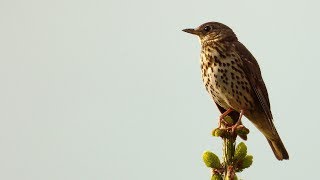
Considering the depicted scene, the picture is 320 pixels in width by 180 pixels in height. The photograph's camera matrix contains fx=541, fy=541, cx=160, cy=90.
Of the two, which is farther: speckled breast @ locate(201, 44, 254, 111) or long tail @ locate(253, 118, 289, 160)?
→ long tail @ locate(253, 118, 289, 160)

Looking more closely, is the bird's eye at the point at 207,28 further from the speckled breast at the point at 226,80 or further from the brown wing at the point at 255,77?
the speckled breast at the point at 226,80

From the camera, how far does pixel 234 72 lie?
8438 millimetres

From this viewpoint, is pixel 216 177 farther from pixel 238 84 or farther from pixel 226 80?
pixel 238 84

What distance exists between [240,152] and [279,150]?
156 inches

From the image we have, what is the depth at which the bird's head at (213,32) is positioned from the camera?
30.7 ft

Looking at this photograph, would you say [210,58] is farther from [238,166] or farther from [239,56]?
[238,166]

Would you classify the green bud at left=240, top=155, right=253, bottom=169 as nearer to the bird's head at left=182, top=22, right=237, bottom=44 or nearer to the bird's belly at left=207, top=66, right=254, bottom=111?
the bird's belly at left=207, top=66, right=254, bottom=111

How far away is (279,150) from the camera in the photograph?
333 inches

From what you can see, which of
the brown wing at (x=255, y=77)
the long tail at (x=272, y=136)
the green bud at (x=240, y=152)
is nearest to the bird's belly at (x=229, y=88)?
the brown wing at (x=255, y=77)

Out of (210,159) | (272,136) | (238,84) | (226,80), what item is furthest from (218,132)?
(272,136)

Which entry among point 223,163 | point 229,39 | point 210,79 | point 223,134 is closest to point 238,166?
point 223,163

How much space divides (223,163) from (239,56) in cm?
420

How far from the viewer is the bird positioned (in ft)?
27.4

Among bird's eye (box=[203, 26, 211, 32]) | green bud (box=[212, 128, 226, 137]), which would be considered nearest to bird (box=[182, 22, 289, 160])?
bird's eye (box=[203, 26, 211, 32])
